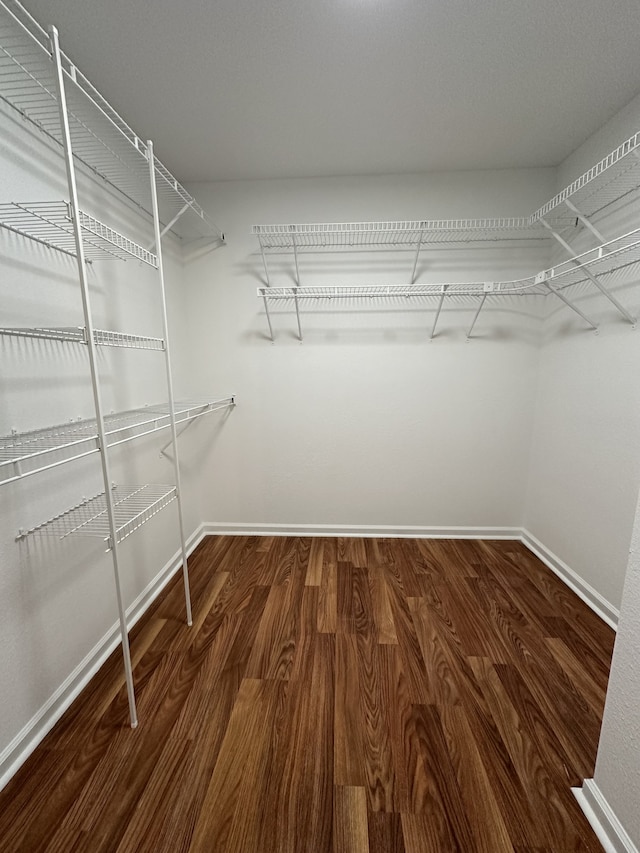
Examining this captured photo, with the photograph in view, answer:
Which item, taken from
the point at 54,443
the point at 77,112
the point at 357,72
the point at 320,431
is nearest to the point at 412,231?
the point at 357,72

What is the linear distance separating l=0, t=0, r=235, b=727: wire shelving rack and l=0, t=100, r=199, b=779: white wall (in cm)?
5

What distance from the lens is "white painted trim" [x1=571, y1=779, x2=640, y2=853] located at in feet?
2.84

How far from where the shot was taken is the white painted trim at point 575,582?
1721 millimetres

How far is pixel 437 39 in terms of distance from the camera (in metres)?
1.24

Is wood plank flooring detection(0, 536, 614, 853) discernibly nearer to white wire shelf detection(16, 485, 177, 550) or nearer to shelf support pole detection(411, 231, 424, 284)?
white wire shelf detection(16, 485, 177, 550)

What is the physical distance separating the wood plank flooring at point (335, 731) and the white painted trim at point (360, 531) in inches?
23.0

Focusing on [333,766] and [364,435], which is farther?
[364,435]

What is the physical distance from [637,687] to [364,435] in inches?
71.4

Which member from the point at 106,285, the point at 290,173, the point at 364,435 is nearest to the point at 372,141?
the point at 290,173


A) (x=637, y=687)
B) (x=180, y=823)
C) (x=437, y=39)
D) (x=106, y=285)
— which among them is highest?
(x=437, y=39)

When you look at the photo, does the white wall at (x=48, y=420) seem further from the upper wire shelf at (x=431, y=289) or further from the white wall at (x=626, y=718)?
the white wall at (x=626, y=718)

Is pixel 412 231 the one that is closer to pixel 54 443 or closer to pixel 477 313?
pixel 477 313

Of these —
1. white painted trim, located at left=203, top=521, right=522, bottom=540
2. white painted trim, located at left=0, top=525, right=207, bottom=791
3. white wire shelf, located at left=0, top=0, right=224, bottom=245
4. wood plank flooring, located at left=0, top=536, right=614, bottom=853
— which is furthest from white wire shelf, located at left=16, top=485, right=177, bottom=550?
white wire shelf, located at left=0, top=0, right=224, bottom=245

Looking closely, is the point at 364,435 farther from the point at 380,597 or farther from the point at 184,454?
the point at 184,454
